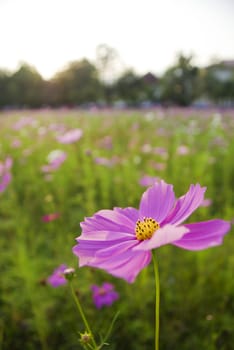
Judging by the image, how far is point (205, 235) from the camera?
32cm

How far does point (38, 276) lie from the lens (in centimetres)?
123

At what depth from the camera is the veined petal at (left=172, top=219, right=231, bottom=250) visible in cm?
30

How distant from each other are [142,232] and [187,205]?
0.06 meters

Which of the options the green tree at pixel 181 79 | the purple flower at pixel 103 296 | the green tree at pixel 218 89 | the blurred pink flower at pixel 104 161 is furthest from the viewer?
the green tree at pixel 218 89

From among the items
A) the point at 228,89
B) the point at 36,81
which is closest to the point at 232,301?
the point at 228,89

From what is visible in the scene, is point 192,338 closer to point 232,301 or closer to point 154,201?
point 232,301

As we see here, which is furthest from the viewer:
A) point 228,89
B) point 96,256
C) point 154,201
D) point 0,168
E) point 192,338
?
point 228,89

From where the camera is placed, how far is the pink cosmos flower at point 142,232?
302 mm

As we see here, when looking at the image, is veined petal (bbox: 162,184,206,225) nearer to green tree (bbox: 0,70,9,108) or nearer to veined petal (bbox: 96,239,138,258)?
veined petal (bbox: 96,239,138,258)

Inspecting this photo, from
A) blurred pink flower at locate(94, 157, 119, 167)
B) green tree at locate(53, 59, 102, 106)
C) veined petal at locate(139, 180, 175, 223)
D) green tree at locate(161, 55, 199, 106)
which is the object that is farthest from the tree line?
veined petal at locate(139, 180, 175, 223)

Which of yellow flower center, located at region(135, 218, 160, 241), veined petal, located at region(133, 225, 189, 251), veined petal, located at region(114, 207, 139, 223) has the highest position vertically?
veined petal, located at region(133, 225, 189, 251)

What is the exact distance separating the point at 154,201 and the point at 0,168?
114 centimetres

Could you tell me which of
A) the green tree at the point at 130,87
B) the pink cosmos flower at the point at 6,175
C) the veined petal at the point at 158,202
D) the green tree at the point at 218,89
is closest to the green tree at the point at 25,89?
the green tree at the point at 130,87

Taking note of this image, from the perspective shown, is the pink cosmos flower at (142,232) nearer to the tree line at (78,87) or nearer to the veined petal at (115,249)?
the veined petal at (115,249)
